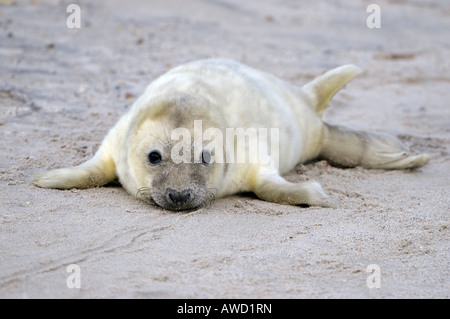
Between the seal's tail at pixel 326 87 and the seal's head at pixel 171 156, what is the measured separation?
145 cm

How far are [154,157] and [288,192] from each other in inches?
31.3

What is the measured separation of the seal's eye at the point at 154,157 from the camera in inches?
143

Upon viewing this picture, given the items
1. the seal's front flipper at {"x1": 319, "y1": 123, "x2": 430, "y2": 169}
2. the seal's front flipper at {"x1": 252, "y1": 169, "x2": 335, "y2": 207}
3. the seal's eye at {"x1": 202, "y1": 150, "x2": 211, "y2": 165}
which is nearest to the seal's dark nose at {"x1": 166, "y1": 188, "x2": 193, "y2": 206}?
the seal's eye at {"x1": 202, "y1": 150, "x2": 211, "y2": 165}

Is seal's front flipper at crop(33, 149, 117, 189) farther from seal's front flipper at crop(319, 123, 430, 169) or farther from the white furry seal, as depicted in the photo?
seal's front flipper at crop(319, 123, 430, 169)

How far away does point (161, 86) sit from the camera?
4.22 metres

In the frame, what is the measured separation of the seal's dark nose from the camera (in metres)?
3.52

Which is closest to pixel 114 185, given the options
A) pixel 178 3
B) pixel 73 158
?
pixel 73 158

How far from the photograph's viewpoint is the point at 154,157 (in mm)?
3641

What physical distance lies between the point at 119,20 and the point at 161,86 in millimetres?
4667

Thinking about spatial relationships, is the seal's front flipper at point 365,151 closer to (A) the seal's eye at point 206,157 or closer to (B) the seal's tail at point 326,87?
(B) the seal's tail at point 326,87

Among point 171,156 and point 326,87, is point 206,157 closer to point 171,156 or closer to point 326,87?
point 171,156

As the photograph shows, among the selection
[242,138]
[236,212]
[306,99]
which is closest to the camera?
[236,212]
